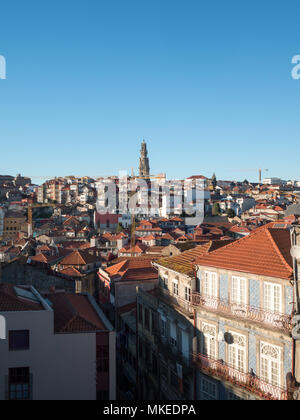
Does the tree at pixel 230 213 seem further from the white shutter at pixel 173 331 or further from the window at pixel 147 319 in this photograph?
the white shutter at pixel 173 331

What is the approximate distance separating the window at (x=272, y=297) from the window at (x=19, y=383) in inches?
393

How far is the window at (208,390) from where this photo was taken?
52.4ft

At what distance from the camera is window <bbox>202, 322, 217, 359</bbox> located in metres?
16.1

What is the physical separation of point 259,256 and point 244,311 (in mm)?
2190

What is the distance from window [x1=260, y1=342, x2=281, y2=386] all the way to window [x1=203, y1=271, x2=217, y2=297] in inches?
122

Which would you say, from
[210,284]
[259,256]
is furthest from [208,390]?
[259,256]

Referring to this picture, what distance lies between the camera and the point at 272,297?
45.9 feet

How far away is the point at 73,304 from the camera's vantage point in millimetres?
20906

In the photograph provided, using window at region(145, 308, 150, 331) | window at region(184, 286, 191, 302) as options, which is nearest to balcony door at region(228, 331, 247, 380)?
window at region(184, 286, 191, 302)

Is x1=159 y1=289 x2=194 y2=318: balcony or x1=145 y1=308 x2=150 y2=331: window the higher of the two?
x1=159 y1=289 x2=194 y2=318: balcony

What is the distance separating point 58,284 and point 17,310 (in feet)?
45.6

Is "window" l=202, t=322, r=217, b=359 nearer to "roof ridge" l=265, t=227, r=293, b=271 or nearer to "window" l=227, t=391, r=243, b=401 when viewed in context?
"window" l=227, t=391, r=243, b=401

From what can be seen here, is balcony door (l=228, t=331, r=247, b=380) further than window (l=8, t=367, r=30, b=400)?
No

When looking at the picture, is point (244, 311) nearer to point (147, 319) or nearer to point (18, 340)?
point (147, 319)
